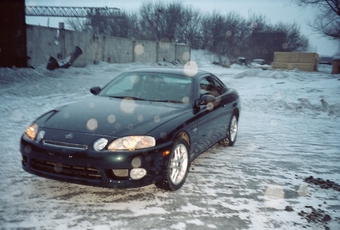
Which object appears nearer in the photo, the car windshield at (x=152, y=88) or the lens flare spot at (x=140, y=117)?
the lens flare spot at (x=140, y=117)

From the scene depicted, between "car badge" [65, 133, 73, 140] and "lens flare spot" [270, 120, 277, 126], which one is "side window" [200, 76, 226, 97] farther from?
"lens flare spot" [270, 120, 277, 126]

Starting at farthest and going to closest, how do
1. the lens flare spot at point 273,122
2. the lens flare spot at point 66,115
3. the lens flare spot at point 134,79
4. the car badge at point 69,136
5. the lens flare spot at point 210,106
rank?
the lens flare spot at point 273,122, the lens flare spot at point 134,79, the lens flare spot at point 210,106, the lens flare spot at point 66,115, the car badge at point 69,136

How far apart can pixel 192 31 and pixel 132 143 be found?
59264mm

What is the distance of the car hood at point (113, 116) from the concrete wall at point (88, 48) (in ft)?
Result: 50.4

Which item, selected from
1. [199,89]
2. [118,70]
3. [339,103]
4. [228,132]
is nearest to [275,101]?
[339,103]

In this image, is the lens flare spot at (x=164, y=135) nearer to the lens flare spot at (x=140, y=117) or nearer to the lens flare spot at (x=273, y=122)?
the lens flare spot at (x=140, y=117)

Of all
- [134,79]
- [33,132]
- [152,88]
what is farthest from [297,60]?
[33,132]

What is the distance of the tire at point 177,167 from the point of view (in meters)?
3.91

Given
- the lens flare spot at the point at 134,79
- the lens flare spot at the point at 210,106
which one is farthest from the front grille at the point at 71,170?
the lens flare spot at the point at 210,106

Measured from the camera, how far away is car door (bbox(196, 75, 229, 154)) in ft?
15.7

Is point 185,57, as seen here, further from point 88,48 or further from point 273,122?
point 273,122

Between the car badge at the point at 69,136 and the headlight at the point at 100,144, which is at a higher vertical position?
the car badge at the point at 69,136

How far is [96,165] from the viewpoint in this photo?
11.3 feet

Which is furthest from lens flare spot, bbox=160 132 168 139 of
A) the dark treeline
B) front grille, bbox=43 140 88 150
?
the dark treeline
